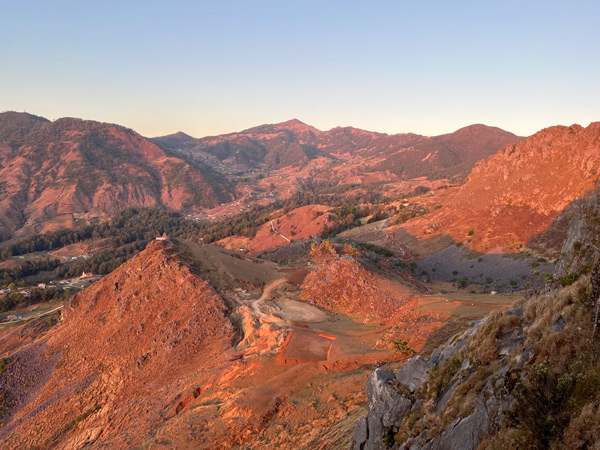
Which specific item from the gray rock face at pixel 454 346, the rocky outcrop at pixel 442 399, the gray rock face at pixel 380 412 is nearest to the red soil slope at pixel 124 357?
the gray rock face at pixel 380 412

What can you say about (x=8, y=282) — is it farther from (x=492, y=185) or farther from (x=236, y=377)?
(x=492, y=185)

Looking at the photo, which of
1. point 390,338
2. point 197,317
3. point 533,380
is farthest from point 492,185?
point 533,380

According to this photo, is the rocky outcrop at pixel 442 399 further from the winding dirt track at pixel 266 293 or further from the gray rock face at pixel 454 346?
the winding dirt track at pixel 266 293

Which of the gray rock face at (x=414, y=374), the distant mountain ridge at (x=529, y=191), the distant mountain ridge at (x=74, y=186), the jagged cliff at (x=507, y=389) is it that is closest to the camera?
the jagged cliff at (x=507, y=389)

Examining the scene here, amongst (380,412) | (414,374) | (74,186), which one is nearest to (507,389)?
(414,374)

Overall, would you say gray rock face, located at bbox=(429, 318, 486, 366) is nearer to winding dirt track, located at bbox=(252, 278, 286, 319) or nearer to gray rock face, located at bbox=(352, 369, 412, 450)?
gray rock face, located at bbox=(352, 369, 412, 450)

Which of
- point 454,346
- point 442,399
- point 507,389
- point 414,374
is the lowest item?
point 414,374

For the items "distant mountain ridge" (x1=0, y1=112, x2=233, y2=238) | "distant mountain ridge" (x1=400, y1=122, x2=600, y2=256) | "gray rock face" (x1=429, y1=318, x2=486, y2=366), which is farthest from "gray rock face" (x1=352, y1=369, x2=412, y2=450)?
"distant mountain ridge" (x1=0, y1=112, x2=233, y2=238)

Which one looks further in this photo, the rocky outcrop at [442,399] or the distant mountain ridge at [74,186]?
the distant mountain ridge at [74,186]

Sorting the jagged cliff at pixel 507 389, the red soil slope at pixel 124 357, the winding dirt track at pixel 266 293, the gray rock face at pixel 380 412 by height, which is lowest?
the red soil slope at pixel 124 357

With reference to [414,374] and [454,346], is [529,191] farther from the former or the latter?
[414,374]
